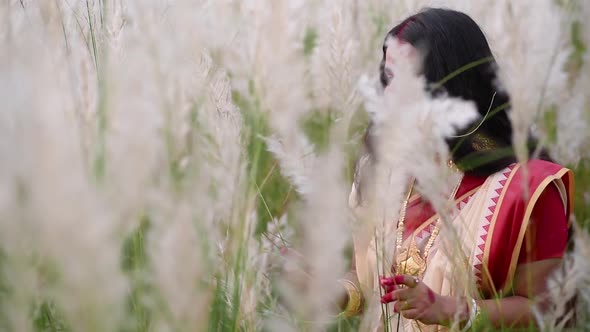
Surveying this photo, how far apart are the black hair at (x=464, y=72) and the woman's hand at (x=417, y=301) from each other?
0.39m

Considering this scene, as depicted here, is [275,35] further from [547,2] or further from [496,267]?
[496,267]

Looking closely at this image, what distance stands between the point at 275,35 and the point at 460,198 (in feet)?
2.14

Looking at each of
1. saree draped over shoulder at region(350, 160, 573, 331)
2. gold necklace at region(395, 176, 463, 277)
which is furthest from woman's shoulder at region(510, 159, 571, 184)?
gold necklace at region(395, 176, 463, 277)

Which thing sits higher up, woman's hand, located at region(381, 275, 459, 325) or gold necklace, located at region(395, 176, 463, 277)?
woman's hand, located at region(381, 275, 459, 325)

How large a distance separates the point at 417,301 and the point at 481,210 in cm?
39

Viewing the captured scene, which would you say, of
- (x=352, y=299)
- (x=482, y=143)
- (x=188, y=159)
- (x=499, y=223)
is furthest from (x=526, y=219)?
(x=188, y=159)

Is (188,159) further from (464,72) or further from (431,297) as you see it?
(464,72)

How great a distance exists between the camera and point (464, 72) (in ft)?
4.73

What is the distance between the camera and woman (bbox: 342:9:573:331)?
128 cm

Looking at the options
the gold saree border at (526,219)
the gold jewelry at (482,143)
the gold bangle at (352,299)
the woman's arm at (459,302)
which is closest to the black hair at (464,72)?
the gold jewelry at (482,143)

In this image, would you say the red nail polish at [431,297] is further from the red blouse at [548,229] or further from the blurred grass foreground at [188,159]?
the red blouse at [548,229]

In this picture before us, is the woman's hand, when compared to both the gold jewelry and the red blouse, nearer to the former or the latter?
the red blouse

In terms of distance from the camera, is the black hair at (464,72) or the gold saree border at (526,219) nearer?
the gold saree border at (526,219)

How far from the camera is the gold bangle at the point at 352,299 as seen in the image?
145cm
